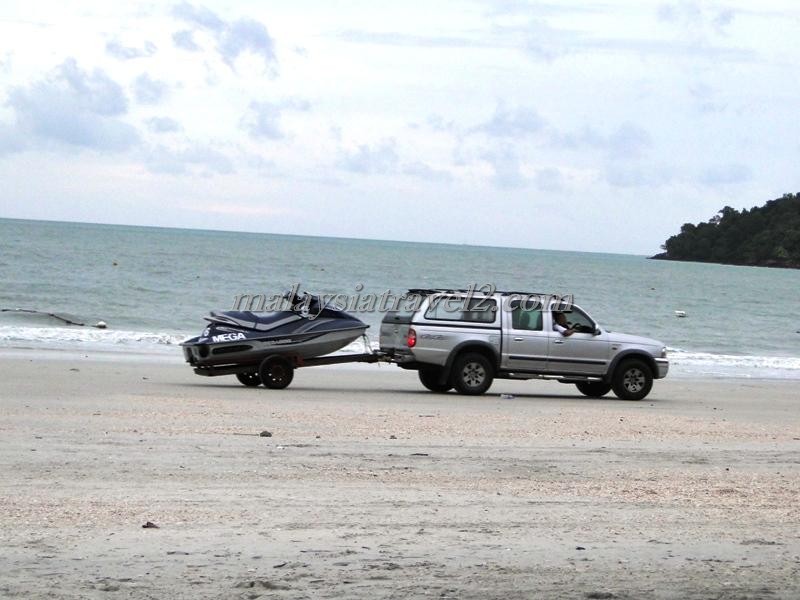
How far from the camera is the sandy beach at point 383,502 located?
659 centimetres

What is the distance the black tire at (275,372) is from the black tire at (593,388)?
511cm

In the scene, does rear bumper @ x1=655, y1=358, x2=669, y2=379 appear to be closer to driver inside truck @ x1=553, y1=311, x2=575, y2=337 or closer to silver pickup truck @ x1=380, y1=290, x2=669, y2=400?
silver pickup truck @ x1=380, y1=290, x2=669, y2=400

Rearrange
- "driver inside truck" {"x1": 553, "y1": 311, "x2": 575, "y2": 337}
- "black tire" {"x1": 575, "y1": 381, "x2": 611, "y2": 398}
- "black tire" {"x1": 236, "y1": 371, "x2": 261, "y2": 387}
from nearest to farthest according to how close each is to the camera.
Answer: "black tire" {"x1": 236, "y1": 371, "x2": 261, "y2": 387} → "driver inside truck" {"x1": 553, "y1": 311, "x2": 575, "y2": 337} → "black tire" {"x1": 575, "y1": 381, "x2": 611, "y2": 398}

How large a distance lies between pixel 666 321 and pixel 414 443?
141 feet

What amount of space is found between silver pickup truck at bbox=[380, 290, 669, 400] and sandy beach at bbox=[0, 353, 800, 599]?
9.41 ft

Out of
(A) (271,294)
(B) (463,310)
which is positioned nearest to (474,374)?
(B) (463,310)

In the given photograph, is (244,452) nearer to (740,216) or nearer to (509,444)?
(509,444)

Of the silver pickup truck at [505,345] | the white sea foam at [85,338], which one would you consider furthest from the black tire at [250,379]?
the white sea foam at [85,338]

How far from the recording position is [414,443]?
12.1m

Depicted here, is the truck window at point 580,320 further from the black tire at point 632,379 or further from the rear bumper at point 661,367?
the rear bumper at point 661,367

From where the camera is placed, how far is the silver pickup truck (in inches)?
746

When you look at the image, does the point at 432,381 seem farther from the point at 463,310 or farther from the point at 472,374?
the point at 463,310

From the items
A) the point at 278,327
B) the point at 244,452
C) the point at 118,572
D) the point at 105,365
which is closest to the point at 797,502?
the point at 244,452

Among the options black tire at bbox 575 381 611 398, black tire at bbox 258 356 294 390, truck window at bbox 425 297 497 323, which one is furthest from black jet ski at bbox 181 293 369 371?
black tire at bbox 575 381 611 398
